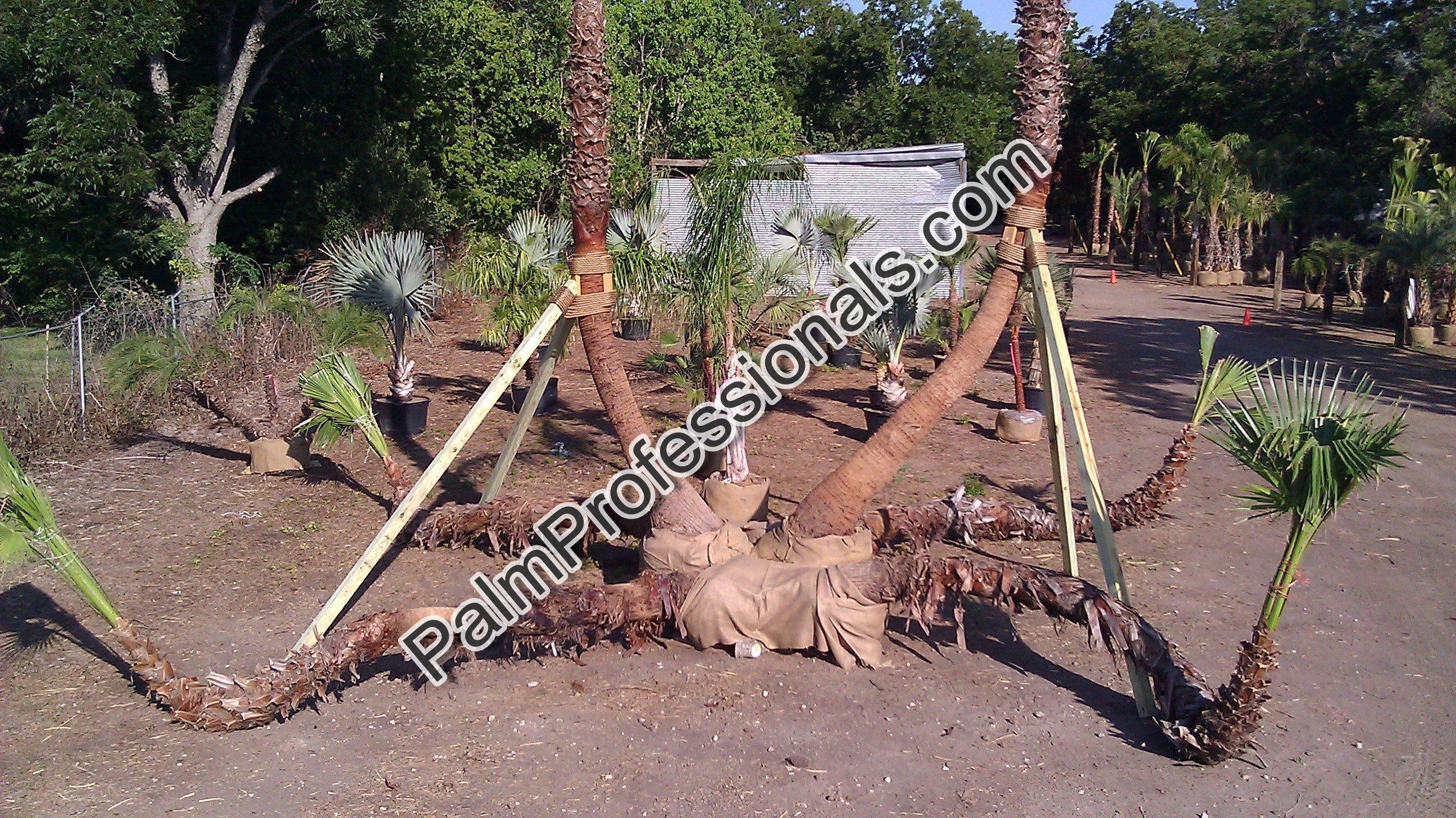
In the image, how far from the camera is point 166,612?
6.23 meters

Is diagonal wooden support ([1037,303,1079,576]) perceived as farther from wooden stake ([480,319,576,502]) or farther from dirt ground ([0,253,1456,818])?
wooden stake ([480,319,576,502])

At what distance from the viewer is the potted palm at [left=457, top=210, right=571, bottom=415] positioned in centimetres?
1098

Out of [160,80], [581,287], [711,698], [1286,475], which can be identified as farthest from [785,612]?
[160,80]

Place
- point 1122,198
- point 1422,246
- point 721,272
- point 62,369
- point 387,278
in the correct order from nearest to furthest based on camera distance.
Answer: point 721,272 → point 387,278 → point 62,369 → point 1422,246 → point 1122,198

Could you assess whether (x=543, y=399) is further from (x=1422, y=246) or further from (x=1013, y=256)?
(x=1422, y=246)

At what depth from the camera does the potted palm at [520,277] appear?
11.0 m

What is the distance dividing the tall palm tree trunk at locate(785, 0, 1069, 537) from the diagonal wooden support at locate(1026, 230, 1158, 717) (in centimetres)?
24

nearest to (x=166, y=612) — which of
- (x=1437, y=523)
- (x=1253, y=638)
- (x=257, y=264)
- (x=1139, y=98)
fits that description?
(x=1253, y=638)

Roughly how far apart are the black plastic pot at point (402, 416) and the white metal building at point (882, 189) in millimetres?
9229

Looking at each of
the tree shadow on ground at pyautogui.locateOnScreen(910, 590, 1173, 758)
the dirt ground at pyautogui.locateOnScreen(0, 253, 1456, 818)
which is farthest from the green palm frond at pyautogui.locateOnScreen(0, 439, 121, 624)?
the tree shadow on ground at pyautogui.locateOnScreen(910, 590, 1173, 758)

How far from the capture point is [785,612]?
5637mm

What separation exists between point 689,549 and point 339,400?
118 inches

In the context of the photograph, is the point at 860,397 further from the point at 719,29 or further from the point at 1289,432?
the point at 719,29

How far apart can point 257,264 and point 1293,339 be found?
19.2 m
